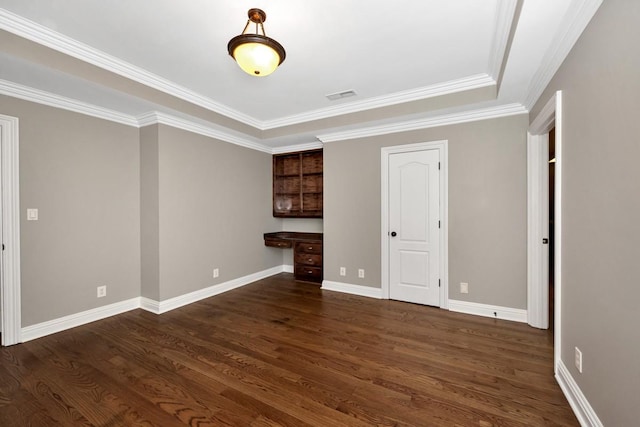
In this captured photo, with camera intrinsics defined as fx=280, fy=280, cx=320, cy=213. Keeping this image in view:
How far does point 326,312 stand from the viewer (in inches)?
140

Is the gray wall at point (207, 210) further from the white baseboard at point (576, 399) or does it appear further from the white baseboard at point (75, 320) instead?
the white baseboard at point (576, 399)

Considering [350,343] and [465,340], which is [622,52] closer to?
[465,340]

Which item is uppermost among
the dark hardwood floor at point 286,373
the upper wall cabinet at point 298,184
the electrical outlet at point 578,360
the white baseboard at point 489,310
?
the upper wall cabinet at point 298,184

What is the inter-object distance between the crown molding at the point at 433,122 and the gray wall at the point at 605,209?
1.32 m

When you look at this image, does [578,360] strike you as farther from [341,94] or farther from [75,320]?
[75,320]

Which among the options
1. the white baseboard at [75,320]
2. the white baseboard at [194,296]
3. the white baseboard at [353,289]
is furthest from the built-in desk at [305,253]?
the white baseboard at [75,320]

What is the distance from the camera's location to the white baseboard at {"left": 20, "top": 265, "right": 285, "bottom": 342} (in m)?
2.88

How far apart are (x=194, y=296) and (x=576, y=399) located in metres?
4.03

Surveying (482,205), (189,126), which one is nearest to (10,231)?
(189,126)

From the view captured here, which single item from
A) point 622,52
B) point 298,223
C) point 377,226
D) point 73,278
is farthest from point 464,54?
point 73,278

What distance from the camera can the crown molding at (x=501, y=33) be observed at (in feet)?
6.20

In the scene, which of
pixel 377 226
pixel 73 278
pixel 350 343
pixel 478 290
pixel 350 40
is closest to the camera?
pixel 350 40

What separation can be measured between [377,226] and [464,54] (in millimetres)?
2317

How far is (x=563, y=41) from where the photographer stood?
1.91 metres
